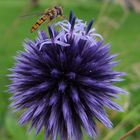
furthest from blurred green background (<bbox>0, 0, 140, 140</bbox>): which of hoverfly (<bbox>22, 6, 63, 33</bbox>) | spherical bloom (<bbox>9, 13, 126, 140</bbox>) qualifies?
spherical bloom (<bbox>9, 13, 126, 140</bbox>)

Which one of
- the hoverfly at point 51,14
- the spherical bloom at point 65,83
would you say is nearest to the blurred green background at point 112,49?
the hoverfly at point 51,14

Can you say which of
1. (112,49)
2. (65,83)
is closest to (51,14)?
(65,83)

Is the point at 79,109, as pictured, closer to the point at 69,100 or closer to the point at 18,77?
the point at 69,100

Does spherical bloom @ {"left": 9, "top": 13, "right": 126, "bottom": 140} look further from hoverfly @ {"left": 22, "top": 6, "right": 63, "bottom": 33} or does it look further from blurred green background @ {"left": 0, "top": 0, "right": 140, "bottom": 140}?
blurred green background @ {"left": 0, "top": 0, "right": 140, "bottom": 140}

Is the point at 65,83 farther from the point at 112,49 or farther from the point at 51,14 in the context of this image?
the point at 112,49

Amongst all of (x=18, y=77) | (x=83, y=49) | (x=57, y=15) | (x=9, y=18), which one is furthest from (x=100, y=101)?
(x=9, y=18)

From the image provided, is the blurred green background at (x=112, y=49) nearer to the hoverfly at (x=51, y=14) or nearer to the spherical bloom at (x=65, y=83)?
the hoverfly at (x=51, y=14)
